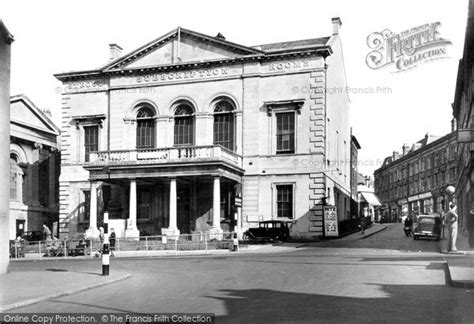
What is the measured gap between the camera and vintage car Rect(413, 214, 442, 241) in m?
31.5

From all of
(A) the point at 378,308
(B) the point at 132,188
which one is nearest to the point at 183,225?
(B) the point at 132,188

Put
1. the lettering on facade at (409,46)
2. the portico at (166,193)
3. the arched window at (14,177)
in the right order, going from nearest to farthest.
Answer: the lettering on facade at (409,46), the portico at (166,193), the arched window at (14,177)

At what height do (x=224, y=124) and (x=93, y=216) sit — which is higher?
(x=224, y=124)

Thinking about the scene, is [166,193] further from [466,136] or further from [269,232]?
[466,136]

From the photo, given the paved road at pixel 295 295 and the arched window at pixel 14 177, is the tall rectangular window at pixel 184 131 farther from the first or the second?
the paved road at pixel 295 295

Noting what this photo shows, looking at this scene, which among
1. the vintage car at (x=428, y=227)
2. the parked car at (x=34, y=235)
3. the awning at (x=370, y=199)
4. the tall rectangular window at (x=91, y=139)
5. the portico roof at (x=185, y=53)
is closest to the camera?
the vintage car at (x=428, y=227)

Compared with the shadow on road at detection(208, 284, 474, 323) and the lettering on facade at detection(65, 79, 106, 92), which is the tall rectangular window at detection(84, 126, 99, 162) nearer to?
the lettering on facade at detection(65, 79, 106, 92)

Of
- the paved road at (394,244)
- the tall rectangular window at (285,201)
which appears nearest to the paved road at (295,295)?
the paved road at (394,244)

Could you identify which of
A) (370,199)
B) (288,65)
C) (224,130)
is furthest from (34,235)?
(370,199)

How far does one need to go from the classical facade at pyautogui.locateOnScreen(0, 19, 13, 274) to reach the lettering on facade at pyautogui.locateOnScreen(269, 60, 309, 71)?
22636 millimetres

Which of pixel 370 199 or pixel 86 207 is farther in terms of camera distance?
pixel 370 199

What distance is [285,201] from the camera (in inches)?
1441

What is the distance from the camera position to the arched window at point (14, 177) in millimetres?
44906

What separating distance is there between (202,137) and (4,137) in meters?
23.0
